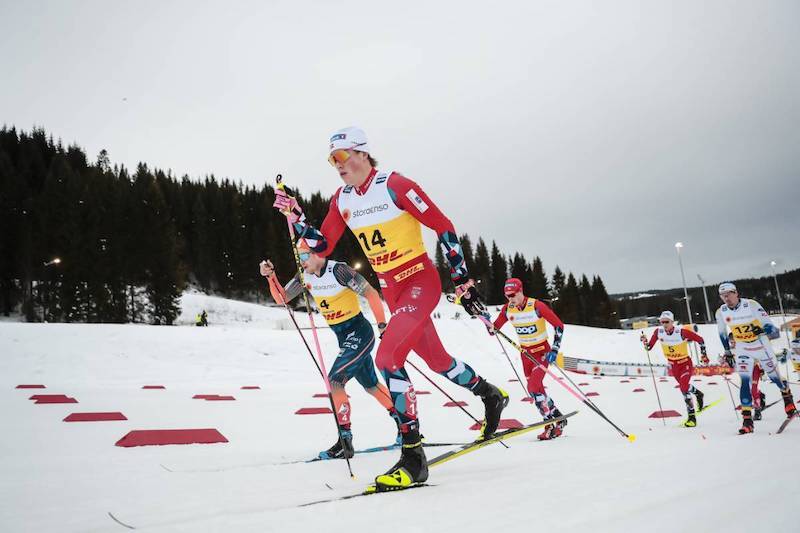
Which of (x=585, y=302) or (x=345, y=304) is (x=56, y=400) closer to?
(x=345, y=304)

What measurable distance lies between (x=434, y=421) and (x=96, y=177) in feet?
181

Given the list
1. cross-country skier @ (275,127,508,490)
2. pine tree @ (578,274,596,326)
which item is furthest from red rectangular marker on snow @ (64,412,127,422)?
pine tree @ (578,274,596,326)

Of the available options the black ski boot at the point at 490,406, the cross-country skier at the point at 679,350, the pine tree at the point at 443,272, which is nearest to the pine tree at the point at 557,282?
the pine tree at the point at 443,272

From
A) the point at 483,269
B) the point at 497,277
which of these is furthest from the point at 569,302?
the point at 483,269

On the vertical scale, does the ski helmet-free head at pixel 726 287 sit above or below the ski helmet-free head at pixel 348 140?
below

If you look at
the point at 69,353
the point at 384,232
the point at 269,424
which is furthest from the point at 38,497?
the point at 69,353

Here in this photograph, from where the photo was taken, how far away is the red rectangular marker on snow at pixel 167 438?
4.62 m

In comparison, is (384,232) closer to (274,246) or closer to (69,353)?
(69,353)

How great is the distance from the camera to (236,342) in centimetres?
1823

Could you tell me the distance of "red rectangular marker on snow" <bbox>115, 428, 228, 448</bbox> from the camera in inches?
182

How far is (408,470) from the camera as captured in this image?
2.98 metres

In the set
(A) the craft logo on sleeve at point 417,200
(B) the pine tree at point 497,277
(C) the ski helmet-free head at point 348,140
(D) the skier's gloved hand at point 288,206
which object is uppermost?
(B) the pine tree at point 497,277

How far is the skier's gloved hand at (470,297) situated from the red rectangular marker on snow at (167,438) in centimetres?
328

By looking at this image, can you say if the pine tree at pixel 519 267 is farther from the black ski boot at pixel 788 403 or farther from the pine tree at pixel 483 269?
the black ski boot at pixel 788 403
